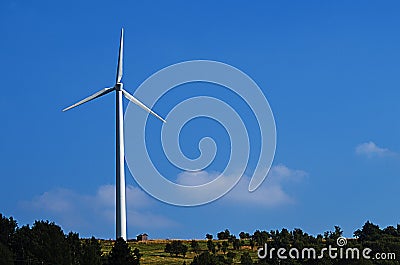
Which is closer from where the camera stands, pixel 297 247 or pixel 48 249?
pixel 48 249

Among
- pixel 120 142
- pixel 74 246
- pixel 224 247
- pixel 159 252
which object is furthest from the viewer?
pixel 224 247

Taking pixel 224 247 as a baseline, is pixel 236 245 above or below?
above

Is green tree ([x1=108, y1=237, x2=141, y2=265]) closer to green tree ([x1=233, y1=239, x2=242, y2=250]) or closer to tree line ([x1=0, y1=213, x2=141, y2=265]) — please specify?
tree line ([x1=0, y1=213, x2=141, y2=265])

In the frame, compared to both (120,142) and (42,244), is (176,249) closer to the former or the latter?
(42,244)

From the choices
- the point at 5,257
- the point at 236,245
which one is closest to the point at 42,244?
the point at 5,257

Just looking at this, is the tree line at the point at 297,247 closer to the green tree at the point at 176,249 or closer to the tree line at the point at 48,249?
the green tree at the point at 176,249

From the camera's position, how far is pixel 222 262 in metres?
144

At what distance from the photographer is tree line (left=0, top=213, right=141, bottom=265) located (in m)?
97.0

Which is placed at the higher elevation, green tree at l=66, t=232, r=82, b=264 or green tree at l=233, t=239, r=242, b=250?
green tree at l=233, t=239, r=242, b=250

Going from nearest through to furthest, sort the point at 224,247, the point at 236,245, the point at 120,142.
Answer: the point at 120,142
the point at 224,247
the point at 236,245

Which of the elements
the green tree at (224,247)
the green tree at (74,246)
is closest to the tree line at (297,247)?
the green tree at (224,247)

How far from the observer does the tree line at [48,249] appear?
97.0 meters

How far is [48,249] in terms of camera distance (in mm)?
116125

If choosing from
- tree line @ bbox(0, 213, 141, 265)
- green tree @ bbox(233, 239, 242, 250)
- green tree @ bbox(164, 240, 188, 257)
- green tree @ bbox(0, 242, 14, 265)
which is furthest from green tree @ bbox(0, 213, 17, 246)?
green tree @ bbox(233, 239, 242, 250)
